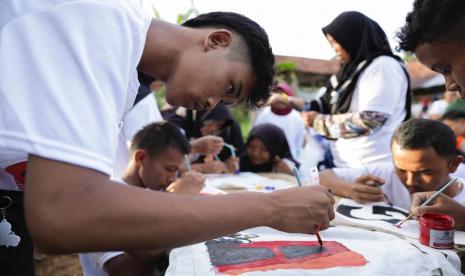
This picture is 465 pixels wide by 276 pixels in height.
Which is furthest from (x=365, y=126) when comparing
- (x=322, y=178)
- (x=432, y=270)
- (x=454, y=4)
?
(x=432, y=270)

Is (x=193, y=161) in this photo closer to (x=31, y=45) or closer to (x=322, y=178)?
(x=322, y=178)

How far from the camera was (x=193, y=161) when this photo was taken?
3.16 m

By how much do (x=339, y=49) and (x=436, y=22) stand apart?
1.26 metres

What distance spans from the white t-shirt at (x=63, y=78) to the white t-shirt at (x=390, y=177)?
5.17 ft

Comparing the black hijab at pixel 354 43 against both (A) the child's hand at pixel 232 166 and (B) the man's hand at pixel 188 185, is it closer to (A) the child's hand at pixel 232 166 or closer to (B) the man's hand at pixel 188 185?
(A) the child's hand at pixel 232 166

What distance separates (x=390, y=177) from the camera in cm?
189

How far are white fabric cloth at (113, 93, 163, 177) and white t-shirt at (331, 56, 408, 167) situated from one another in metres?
1.17

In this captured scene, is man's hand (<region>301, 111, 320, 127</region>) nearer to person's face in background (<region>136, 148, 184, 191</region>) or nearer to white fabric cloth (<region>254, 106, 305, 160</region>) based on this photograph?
person's face in background (<region>136, 148, 184, 191</region>)

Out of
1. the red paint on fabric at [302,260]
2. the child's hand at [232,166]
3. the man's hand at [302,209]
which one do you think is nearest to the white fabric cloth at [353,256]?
the red paint on fabric at [302,260]

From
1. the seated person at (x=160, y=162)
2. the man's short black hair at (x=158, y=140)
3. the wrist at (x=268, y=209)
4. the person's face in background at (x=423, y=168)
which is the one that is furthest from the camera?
the man's short black hair at (x=158, y=140)

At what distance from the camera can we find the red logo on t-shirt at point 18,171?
78 cm

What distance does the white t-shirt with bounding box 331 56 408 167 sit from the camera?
1985 millimetres

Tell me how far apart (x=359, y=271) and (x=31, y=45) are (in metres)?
0.81

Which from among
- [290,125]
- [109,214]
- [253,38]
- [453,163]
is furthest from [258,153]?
[109,214]
